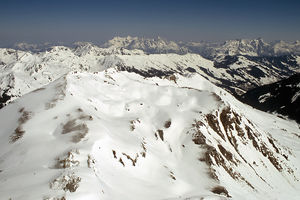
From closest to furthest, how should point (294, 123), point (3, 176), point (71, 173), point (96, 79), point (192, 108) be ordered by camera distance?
point (71, 173)
point (3, 176)
point (192, 108)
point (96, 79)
point (294, 123)

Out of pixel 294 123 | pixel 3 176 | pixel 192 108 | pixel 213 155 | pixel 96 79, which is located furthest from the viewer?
pixel 294 123

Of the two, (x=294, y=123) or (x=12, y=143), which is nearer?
(x=12, y=143)

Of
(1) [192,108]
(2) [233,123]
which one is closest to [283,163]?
(2) [233,123]

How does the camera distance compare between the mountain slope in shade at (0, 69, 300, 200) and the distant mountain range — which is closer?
the distant mountain range

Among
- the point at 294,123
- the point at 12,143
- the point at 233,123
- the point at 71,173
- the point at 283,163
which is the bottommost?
the point at 294,123

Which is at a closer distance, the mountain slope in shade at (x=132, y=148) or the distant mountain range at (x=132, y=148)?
the distant mountain range at (x=132, y=148)

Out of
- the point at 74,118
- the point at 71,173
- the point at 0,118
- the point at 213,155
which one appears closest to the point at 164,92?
the point at 213,155

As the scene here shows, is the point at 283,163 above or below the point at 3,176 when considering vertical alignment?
below

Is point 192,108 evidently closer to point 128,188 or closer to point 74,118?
point 74,118
